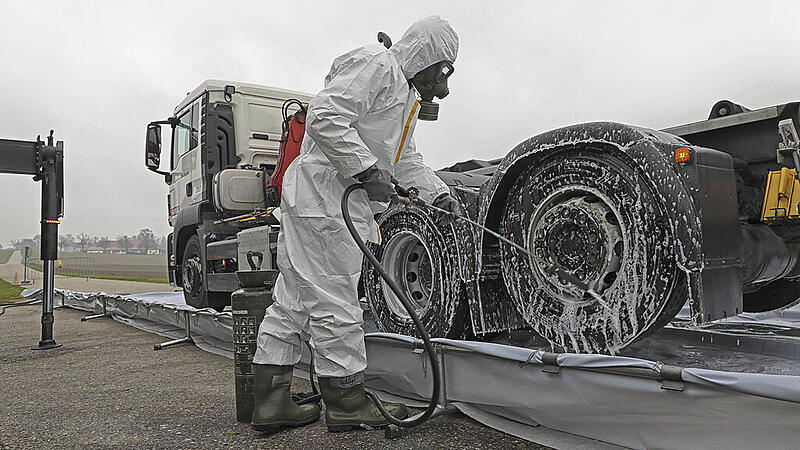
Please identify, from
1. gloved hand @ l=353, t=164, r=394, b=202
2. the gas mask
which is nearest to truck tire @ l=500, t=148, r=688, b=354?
the gas mask

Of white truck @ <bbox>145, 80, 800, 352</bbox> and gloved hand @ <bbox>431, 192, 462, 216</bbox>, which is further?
gloved hand @ <bbox>431, 192, 462, 216</bbox>

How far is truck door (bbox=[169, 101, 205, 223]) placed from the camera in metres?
6.61

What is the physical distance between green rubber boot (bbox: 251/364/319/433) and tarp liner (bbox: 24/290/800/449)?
0.59 metres

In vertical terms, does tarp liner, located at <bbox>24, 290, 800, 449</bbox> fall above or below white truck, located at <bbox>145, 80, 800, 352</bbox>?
below

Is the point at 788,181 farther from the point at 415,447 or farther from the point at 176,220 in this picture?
the point at 176,220

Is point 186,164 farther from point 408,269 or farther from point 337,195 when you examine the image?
point 337,195

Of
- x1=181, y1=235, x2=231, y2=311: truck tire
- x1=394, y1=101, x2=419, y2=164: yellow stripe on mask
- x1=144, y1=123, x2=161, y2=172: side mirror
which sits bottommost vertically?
x1=181, y1=235, x2=231, y2=311: truck tire

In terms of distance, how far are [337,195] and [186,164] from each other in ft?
15.4

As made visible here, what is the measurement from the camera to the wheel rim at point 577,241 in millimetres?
2561

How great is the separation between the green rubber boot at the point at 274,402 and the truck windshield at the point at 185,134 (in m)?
4.57

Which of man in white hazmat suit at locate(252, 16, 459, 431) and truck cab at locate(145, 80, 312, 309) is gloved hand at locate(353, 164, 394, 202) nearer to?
man in white hazmat suit at locate(252, 16, 459, 431)

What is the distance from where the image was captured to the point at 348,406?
2.68 metres

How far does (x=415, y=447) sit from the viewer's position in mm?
2441

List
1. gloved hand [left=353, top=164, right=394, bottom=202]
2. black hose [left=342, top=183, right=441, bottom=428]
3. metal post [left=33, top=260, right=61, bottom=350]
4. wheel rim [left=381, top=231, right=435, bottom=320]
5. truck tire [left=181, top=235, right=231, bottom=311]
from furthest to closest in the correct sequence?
truck tire [left=181, top=235, right=231, bottom=311]
metal post [left=33, top=260, right=61, bottom=350]
wheel rim [left=381, top=231, right=435, bottom=320]
gloved hand [left=353, top=164, right=394, bottom=202]
black hose [left=342, top=183, right=441, bottom=428]
